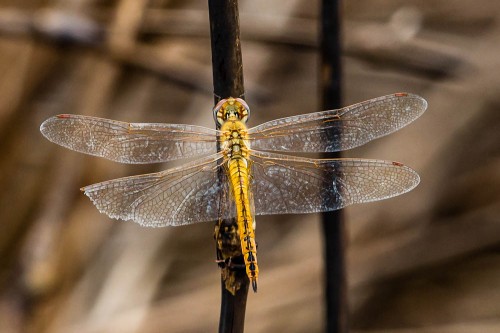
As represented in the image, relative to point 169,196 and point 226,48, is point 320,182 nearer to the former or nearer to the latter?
point 169,196

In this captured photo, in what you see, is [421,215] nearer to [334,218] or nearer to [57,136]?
[334,218]

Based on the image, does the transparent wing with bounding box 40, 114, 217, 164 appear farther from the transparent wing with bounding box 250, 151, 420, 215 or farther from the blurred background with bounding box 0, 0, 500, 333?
the blurred background with bounding box 0, 0, 500, 333

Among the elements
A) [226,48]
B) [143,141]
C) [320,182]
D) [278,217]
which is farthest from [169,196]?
[278,217]

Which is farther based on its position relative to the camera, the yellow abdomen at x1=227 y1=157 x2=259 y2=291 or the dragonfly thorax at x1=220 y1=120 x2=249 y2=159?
the dragonfly thorax at x1=220 y1=120 x2=249 y2=159

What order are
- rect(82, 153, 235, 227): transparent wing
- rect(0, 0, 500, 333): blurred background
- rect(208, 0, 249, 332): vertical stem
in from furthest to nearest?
rect(0, 0, 500, 333): blurred background, rect(82, 153, 235, 227): transparent wing, rect(208, 0, 249, 332): vertical stem

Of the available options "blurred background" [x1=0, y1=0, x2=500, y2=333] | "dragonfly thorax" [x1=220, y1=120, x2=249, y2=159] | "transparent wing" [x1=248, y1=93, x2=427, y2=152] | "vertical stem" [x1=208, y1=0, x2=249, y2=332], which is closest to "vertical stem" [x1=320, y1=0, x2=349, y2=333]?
"transparent wing" [x1=248, y1=93, x2=427, y2=152]

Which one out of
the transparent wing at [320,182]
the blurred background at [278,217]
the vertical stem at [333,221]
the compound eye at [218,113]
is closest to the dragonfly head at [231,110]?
the compound eye at [218,113]
